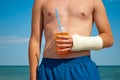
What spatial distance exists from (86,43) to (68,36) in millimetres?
161

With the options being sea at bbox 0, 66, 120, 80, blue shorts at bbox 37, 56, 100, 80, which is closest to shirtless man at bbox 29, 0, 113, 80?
blue shorts at bbox 37, 56, 100, 80

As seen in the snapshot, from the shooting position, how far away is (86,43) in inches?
103

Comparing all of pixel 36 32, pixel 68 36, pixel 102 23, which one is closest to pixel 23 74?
pixel 36 32

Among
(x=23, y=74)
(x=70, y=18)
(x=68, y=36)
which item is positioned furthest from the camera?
(x=23, y=74)

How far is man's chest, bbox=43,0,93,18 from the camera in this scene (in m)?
2.65

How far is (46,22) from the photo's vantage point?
8.89 feet

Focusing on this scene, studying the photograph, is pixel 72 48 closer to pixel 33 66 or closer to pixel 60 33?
pixel 60 33

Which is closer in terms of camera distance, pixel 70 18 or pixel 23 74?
pixel 70 18

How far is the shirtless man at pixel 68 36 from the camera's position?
2.58m

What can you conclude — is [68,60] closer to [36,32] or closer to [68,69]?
[68,69]

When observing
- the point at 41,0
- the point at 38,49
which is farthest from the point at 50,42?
the point at 41,0

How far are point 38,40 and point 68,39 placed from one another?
32cm

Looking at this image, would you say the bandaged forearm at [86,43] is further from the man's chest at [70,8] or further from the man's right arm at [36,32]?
the man's right arm at [36,32]

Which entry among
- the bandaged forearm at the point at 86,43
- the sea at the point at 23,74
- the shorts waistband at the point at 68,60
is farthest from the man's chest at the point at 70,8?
the sea at the point at 23,74
